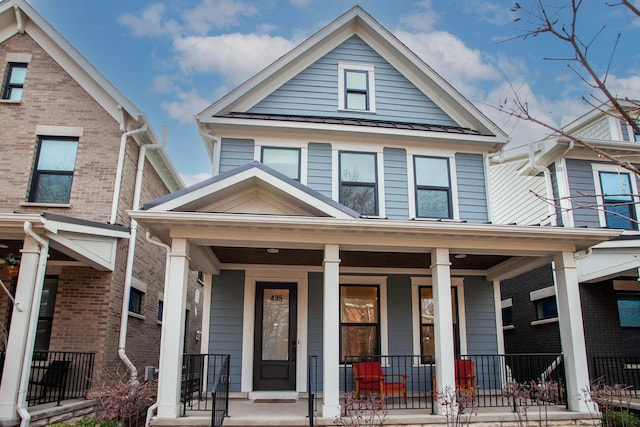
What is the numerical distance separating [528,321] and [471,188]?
14.0 feet

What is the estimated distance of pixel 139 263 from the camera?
1097cm

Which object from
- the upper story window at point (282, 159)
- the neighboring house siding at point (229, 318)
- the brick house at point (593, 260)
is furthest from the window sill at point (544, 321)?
the neighboring house siding at point (229, 318)

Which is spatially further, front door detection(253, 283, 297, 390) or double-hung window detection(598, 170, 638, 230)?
double-hung window detection(598, 170, 638, 230)

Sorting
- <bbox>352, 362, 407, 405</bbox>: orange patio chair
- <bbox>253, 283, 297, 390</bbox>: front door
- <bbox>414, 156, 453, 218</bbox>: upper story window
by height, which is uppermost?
<bbox>414, 156, 453, 218</bbox>: upper story window

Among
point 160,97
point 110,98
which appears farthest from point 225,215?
point 160,97

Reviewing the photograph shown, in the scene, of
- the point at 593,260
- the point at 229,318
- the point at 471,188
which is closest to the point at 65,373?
the point at 229,318

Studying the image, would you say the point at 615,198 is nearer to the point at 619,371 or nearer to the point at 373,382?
the point at 619,371

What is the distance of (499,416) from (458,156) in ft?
18.0

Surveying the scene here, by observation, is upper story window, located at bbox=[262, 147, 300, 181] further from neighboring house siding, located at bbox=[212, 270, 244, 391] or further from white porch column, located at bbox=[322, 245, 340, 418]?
white porch column, located at bbox=[322, 245, 340, 418]

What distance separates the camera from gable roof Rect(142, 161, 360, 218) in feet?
24.6

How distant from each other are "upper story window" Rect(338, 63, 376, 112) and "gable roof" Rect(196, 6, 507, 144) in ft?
1.89

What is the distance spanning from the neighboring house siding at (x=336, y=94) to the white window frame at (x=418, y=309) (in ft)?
11.5

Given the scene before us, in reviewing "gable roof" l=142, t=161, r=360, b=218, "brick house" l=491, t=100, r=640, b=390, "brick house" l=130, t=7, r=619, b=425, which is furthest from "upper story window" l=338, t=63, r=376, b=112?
"gable roof" l=142, t=161, r=360, b=218

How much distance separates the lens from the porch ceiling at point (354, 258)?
8.95 meters
